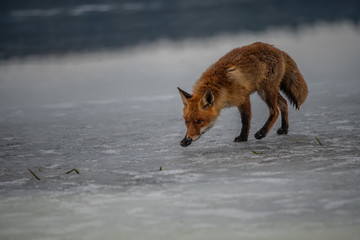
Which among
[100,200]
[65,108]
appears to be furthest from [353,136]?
[65,108]

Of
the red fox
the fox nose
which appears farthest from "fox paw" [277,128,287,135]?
the fox nose

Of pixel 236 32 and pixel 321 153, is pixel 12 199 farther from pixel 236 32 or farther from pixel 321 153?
pixel 236 32

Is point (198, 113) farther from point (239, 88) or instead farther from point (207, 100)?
point (239, 88)

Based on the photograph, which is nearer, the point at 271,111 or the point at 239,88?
the point at 239,88

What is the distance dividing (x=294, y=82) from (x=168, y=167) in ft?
8.27

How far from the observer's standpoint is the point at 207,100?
220 inches

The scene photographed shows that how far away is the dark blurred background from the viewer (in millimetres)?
17266

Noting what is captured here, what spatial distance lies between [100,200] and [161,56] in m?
9.97

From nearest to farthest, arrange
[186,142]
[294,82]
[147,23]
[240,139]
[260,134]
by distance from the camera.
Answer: [186,142], [240,139], [260,134], [294,82], [147,23]

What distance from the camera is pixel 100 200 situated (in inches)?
158

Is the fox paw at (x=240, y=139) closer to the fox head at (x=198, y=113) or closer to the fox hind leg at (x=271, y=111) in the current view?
the fox hind leg at (x=271, y=111)

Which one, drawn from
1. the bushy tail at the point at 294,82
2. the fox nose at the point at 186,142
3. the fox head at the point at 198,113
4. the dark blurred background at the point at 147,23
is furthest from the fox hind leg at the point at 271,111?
the dark blurred background at the point at 147,23

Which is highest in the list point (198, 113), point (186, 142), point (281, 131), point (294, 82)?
point (294, 82)

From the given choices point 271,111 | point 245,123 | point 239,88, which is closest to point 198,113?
point 239,88
